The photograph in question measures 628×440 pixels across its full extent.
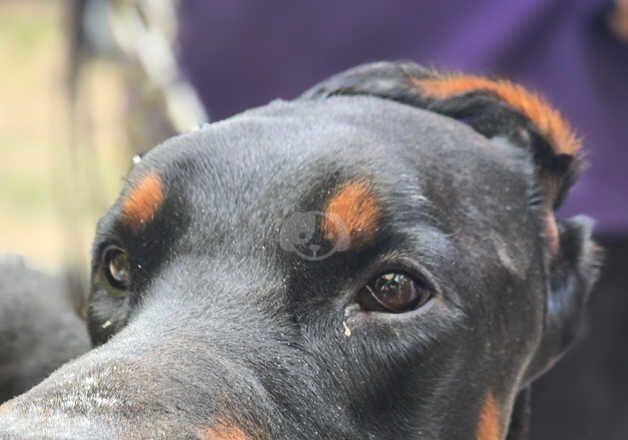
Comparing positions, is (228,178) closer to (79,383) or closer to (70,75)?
(79,383)

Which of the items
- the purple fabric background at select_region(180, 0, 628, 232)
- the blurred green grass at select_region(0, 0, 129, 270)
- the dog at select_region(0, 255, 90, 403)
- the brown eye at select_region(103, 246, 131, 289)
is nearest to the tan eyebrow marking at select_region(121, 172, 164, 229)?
the brown eye at select_region(103, 246, 131, 289)

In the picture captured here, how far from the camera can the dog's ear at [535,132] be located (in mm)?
4172

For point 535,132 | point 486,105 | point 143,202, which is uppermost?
point 486,105

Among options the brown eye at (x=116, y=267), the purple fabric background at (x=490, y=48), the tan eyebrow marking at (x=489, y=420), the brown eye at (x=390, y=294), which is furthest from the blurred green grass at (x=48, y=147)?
the brown eye at (x=390, y=294)

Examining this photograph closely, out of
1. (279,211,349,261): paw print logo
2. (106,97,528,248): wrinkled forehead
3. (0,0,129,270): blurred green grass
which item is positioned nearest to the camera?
(279,211,349,261): paw print logo

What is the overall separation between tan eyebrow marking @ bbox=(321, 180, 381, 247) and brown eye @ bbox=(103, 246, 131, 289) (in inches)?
27.5

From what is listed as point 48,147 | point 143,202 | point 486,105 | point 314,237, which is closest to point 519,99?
point 486,105

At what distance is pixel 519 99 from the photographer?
4.31 metres

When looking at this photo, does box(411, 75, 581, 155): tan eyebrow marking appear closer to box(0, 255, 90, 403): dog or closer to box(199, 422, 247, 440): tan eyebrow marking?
box(0, 255, 90, 403): dog

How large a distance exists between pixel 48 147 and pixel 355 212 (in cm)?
1398

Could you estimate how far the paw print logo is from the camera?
3.28m

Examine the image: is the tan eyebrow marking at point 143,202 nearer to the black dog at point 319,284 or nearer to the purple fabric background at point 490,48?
the black dog at point 319,284

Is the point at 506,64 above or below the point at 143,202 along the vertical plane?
above

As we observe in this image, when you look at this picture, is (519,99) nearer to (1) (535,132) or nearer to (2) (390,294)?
(1) (535,132)
